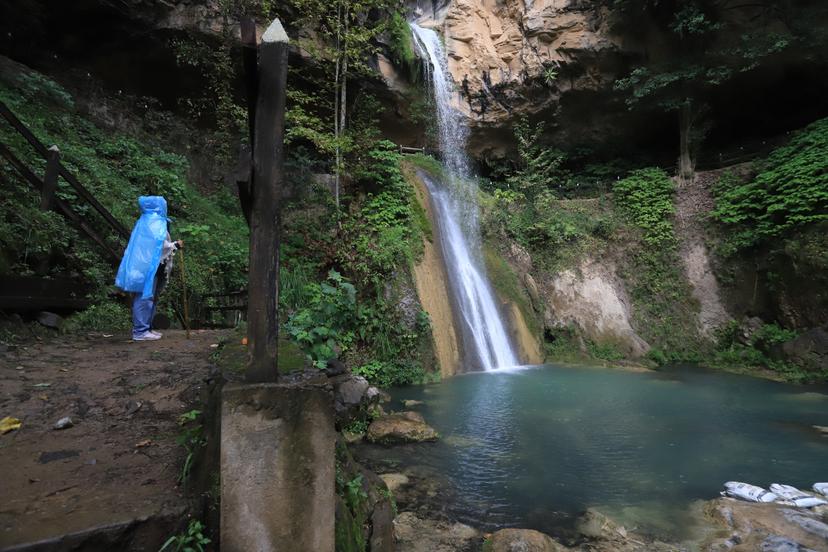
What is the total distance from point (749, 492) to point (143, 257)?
710cm

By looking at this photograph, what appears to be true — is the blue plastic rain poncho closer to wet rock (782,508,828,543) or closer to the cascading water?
wet rock (782,508,828,543)

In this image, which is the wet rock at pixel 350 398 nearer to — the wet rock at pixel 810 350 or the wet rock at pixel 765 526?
the wet rock at pixel 765 526

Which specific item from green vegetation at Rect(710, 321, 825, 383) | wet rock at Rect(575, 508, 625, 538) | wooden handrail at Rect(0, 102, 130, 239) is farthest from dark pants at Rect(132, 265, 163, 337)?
green vegetation at Rect(710, 321, 825, 383)

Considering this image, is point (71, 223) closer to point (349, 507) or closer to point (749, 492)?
point (349, 507)

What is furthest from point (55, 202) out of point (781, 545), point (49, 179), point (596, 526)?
point (781, 545)

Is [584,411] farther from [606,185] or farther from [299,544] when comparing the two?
[606,185]

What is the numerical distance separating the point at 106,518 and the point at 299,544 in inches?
32.6

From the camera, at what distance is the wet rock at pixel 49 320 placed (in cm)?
514

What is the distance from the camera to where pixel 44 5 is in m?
10.2

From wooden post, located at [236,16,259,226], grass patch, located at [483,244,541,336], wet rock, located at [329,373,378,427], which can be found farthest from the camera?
grass patch, located at [483,244,541,336]

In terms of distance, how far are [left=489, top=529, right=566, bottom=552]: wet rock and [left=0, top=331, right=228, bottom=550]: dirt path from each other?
2.55 metres

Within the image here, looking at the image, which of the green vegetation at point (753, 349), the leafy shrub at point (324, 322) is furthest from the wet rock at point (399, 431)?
the green vegetation at point (753, 349)

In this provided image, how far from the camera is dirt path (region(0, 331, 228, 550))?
1.96 meters

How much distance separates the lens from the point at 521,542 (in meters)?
3.58
